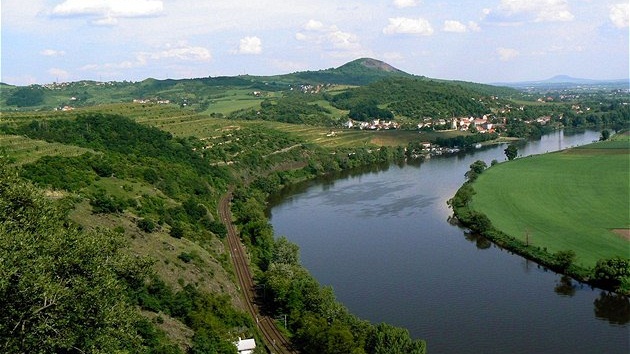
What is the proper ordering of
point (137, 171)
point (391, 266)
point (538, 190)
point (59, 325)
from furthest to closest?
point (538, 190)
point (137, 171)
point (391, 266)
point (59, 325)

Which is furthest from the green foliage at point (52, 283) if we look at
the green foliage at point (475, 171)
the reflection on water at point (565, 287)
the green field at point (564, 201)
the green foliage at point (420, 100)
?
the green foliage at point (420, 100)

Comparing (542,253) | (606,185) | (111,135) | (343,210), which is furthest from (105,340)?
(606,185)

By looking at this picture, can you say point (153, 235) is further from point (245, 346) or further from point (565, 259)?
point (565, 259)

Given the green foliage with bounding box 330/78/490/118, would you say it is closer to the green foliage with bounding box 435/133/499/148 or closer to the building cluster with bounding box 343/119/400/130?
the building cluster with bounding box 343/119/400/130

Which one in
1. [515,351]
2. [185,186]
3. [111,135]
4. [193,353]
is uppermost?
[111,135]

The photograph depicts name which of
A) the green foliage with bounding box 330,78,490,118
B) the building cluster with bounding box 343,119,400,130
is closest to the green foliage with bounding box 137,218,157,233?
the building cluster with bounding box 343,119,400,130

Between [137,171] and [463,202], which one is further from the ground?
[137,171]

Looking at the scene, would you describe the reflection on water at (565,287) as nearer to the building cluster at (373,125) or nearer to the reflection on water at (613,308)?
the reflection on water at (613,308)

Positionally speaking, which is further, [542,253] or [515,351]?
[542,253]

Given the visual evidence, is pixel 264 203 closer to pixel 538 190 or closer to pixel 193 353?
pixel 538 190
